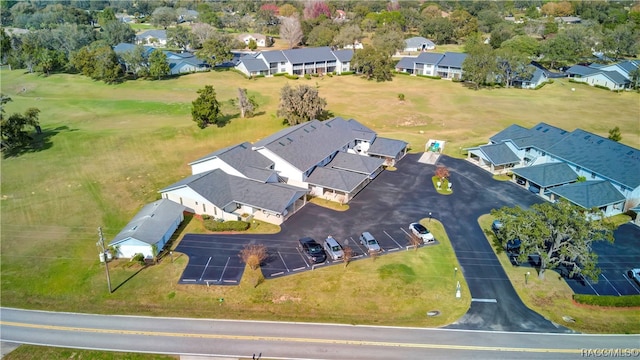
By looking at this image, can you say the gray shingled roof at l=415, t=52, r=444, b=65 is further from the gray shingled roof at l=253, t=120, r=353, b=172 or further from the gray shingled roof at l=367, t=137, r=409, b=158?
the gray shingled roof at l=253, t=120, r=353, b=172

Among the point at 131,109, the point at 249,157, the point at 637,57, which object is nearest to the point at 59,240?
the point at 249,157

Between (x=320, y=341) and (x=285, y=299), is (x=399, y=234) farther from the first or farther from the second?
(x=320, y=341)

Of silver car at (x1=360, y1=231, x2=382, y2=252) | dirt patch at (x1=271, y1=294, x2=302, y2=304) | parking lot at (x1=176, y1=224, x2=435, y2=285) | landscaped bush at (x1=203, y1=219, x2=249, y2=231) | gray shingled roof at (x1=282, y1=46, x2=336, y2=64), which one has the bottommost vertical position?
dirt patch at (x1=271, y1=294, x2=302, y2=304)

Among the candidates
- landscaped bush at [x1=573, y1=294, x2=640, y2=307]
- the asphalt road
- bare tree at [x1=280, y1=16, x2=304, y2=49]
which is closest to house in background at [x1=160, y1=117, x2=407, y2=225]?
the asphalt road

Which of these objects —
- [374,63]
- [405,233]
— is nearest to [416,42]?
[374,63]

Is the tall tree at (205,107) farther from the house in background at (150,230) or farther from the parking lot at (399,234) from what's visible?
the parking lot at (399,234)

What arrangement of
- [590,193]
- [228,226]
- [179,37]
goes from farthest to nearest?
[179,37]
[590,193]
[228,226]

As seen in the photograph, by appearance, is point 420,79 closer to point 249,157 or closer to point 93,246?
point 249,157
